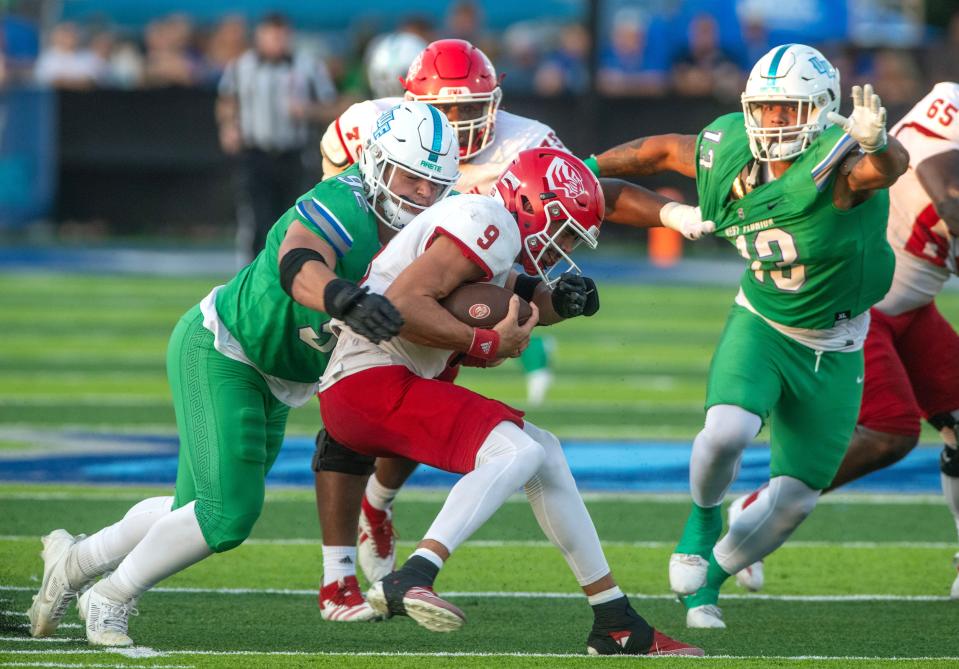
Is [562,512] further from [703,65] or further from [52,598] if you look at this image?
[703,65]

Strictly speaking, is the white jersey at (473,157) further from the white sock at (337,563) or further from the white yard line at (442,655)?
the white yard line at (442,655)

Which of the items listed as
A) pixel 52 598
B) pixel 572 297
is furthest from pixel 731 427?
pixel 52 598

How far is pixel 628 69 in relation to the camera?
1662cm

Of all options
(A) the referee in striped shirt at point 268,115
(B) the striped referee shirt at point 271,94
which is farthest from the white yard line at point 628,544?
(B) the striped referee shirt at point 271,94

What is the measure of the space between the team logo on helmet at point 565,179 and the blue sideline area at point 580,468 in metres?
2.51

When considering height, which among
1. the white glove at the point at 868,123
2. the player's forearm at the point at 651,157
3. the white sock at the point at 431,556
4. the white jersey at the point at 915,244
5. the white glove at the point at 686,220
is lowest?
the white sock at the point at 431,556

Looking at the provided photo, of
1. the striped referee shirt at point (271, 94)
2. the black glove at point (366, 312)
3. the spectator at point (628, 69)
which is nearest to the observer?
the black glove at point (366, 312)

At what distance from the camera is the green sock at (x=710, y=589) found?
190 inches

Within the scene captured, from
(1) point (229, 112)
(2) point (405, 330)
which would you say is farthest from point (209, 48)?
(2) point (405, 330)

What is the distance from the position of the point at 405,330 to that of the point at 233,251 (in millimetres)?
12317

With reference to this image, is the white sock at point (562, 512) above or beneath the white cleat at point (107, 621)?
above

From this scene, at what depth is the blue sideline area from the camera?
6.77 metres

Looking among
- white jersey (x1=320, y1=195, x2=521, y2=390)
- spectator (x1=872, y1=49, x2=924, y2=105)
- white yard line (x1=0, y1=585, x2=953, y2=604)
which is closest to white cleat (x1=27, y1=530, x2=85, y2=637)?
white yard line (x1=0, y1=585, x2=953, y2=604)

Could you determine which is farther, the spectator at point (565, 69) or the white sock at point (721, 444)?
the spectator at point (565, 69)
